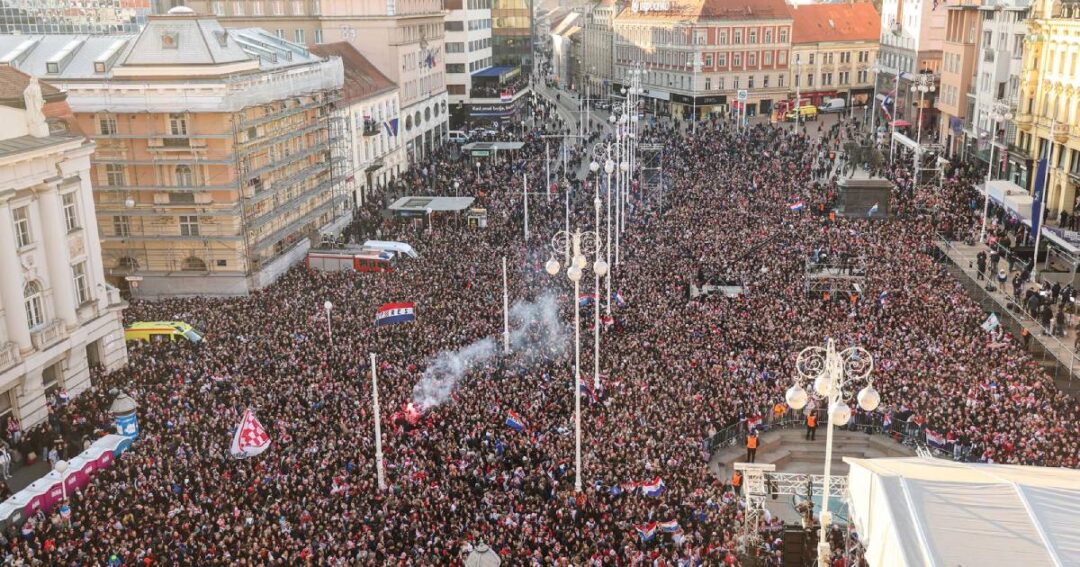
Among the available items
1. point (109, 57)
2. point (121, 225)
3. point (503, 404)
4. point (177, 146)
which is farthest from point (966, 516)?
point (109, 57)

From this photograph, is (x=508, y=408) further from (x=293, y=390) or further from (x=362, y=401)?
(x=293, y=390)

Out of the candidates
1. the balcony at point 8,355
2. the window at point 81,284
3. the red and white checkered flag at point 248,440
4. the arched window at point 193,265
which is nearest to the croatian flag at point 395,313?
the red and white checkered flag at point 248,440

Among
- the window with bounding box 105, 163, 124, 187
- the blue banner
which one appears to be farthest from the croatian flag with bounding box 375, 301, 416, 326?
the blue banner

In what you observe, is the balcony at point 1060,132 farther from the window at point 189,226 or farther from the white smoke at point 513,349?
the window at point 189,226

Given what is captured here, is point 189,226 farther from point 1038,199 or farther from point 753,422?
point 1038,199

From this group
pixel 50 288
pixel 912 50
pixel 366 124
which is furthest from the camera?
pixel 912 50

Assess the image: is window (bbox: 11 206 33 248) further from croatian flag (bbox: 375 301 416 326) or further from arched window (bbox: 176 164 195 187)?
arched window (bbox: 176 164 195 187)
